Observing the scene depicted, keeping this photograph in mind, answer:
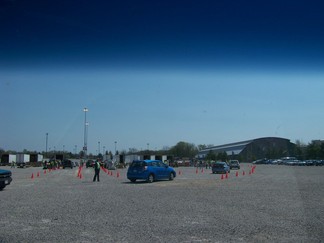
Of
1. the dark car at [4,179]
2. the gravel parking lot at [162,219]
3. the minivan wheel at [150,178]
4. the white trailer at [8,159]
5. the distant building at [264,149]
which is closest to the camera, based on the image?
the gravel parking lot at [162,219]

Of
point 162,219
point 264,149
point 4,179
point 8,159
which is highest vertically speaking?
point 264,149

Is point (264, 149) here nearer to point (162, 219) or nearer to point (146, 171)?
point (146, 171)

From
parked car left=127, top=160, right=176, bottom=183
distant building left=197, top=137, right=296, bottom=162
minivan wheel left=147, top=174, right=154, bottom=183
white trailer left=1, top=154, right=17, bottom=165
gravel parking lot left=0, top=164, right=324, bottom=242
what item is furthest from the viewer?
distant building left=197, top=137, right=296, bottom=162

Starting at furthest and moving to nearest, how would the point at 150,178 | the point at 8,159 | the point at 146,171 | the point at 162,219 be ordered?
the point at 8,159, the point at 150,178, the point at 146,171, the point at 162,219

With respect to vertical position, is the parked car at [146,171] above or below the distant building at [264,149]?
below

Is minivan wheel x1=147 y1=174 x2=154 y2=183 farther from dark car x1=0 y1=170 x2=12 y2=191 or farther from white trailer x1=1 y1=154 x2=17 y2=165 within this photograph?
white trailer x1=1 y1=154 x2=17 y2=165

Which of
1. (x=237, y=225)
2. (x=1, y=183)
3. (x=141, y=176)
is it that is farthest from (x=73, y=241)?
(x=141, y=176)

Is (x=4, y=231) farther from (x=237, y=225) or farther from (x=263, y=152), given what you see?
(x=263, y=152)

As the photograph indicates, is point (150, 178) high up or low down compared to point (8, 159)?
down

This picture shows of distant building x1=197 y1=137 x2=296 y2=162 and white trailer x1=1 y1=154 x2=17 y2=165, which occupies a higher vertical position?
distant building x1=197 y1=137 x2=296 y2=162

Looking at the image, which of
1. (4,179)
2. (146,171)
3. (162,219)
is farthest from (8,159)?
(162,219)

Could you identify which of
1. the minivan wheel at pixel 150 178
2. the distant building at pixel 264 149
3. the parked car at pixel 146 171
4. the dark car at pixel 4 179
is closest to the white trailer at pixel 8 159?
the parked car at pixel 146 171

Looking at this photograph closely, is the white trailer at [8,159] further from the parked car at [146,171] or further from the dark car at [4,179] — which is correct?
the dark car at [4,179]

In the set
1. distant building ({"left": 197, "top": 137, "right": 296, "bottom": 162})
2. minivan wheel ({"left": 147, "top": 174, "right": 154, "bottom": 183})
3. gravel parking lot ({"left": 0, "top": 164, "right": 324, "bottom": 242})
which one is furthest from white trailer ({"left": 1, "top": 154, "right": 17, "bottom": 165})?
gravel parking lot ({"left": 0, "top": 164, "right": 324, "bottom": 242})
